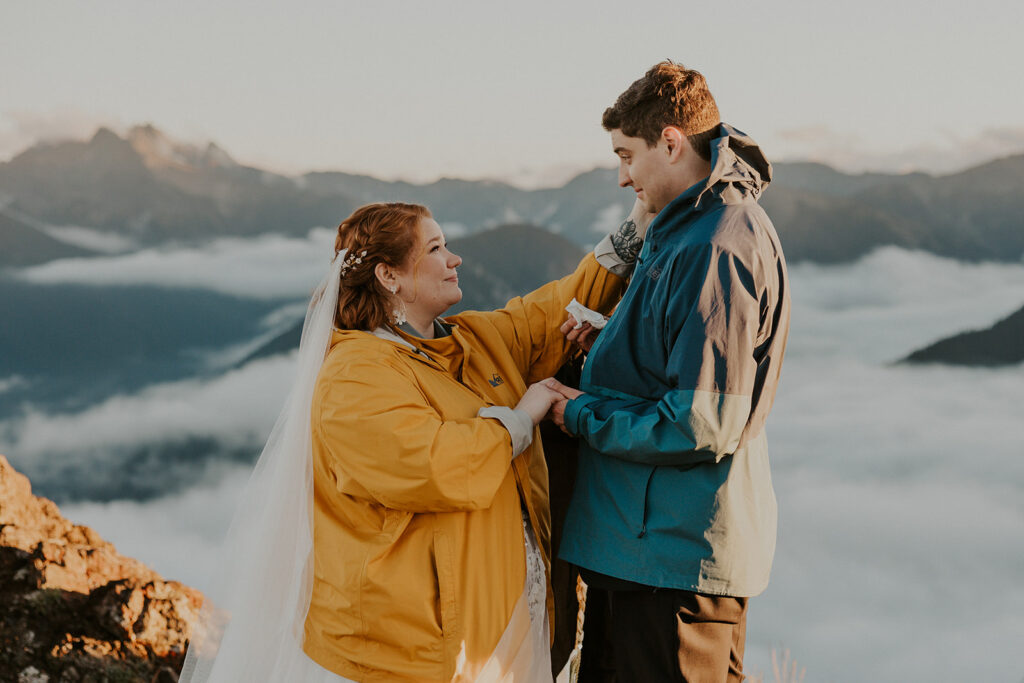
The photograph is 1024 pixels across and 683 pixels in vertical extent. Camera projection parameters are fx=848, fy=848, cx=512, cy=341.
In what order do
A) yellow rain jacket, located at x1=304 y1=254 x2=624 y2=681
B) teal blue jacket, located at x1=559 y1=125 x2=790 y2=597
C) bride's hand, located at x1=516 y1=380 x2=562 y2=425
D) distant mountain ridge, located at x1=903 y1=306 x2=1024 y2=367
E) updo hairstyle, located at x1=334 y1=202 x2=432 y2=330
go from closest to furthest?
teal blue jacket, located at x1=559 y1=125 x2=790 y2=597 → yellow rain jacket, located at x1=304 y1=254 x2=624 y2=681 → bride's hand, located at x1=516 y1=380 x2=562 y2=425 → updo hairstyle, located at x1=334 y1=202 x2=432 y2=330 → distant mountain ridge, located at x1=903 y1=306 x2=1024 y2=367

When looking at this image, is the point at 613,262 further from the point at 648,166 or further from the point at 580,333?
the point at 648,166

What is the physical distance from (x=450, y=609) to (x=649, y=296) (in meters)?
1.16

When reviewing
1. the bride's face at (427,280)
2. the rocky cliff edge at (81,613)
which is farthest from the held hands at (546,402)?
the rocky cliff edge at (81,613)

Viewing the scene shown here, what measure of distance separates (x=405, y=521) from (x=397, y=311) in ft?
2.45

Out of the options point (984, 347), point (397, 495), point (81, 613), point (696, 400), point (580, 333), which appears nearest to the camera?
point (696, 400)

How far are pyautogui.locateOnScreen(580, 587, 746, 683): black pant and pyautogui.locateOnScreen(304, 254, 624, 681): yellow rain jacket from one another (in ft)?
1.30

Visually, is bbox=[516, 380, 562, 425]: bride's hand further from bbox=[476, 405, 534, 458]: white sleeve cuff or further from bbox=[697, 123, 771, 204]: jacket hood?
bbox=[697, 123, 771, 204]: jacket hood

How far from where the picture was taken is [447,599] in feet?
8.67

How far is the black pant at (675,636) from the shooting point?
101 inches

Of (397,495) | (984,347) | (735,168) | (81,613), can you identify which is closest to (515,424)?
(397,495)

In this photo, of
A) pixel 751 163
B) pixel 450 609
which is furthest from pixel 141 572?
pixel 751 163

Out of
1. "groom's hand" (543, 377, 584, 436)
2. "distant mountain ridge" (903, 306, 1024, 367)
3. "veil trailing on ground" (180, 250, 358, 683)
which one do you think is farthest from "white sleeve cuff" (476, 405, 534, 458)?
"distant mountain ridge" (903, 306, 1024, 367)

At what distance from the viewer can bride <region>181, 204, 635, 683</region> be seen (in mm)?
2604

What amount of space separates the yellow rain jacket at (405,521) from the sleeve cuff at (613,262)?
764 millimetres
